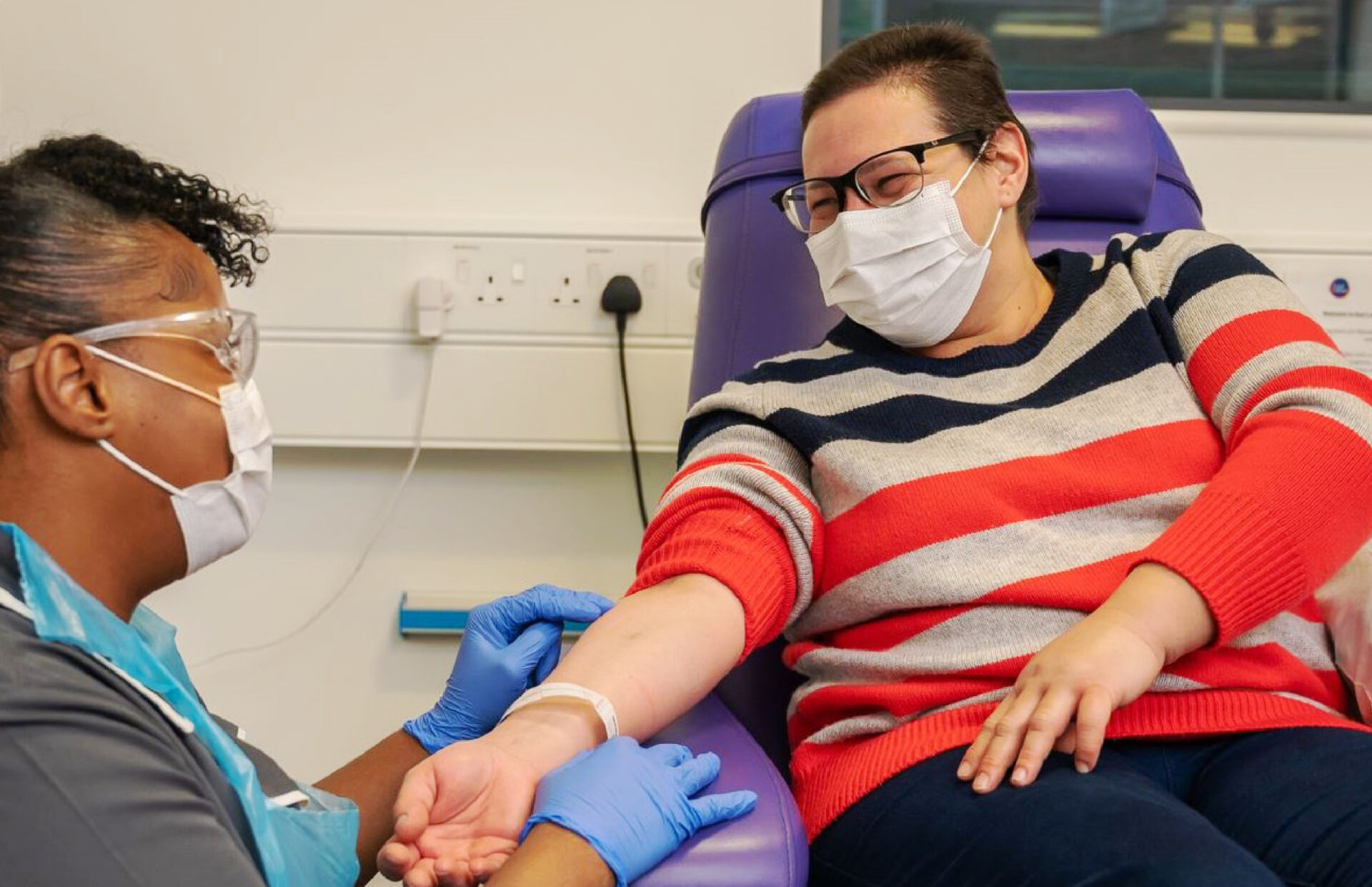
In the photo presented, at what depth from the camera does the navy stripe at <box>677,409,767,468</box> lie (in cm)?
135

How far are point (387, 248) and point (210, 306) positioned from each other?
955mm

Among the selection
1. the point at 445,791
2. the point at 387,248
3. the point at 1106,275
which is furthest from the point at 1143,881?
the point at 387,248

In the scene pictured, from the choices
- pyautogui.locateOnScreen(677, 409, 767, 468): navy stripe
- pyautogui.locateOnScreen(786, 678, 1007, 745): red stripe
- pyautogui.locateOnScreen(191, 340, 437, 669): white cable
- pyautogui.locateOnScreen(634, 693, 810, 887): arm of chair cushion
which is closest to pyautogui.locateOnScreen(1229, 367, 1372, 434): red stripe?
pyautogui.locateOnScreen(786, 678, 1007, 745): red stripe

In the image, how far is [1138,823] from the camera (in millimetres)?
908

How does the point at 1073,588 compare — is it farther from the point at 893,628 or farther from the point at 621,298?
the point at 621,298

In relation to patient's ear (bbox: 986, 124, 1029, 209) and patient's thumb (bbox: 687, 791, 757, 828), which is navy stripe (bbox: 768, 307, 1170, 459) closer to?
patient's ear (bbox: 986, 124, 1029, 209)

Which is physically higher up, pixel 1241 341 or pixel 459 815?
pixel 1241 341

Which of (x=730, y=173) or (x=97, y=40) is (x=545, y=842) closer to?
(x=730, y=173)

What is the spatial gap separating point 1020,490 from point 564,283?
882 mm

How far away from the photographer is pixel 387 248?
1.86 m

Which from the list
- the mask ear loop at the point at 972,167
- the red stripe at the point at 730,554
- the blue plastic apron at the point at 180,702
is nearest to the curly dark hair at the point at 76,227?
the blue plastic apron at the point at 180,702

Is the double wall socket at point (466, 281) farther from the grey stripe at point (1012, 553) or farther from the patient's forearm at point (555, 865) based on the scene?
the patient's forearm at point (555, 865)

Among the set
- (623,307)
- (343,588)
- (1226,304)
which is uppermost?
(1226,304)

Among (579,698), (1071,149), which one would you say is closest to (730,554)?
(579,698)
